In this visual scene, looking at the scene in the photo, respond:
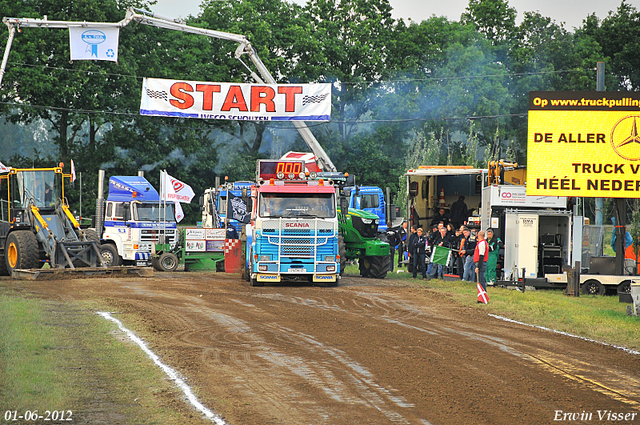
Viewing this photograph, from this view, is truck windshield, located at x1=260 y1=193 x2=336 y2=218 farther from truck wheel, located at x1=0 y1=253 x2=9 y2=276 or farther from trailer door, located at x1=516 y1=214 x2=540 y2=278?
truck wheel, located at x1=0 y1=253 x2=9 y2=276

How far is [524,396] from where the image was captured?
848 cm

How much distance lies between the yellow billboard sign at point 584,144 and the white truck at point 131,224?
564 inches

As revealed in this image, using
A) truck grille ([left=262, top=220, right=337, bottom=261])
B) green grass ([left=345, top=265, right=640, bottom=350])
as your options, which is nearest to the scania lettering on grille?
truck grille ([left=262, top=220, right=337, bottom=261])

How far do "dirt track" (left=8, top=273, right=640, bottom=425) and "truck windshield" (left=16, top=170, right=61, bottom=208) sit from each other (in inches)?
322

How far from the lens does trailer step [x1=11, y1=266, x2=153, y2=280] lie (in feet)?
73.0

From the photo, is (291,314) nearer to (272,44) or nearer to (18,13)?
(18,13)

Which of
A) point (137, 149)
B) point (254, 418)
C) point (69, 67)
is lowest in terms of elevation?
point (254, 418)

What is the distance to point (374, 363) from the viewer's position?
1020cm

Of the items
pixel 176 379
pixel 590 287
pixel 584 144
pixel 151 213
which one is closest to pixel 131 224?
pixel 151 213

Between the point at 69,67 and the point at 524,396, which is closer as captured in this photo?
the point at 524,396

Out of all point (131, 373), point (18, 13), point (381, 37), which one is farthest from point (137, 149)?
point (131, 373)

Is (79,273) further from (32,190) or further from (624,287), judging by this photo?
(624,287)

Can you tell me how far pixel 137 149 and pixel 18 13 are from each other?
1119 centimetres

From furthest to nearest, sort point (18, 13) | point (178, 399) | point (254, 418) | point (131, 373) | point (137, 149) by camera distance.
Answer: point (137, 149), point (18, 13), point (131, 373), point (178, 399), point (254, 418)
